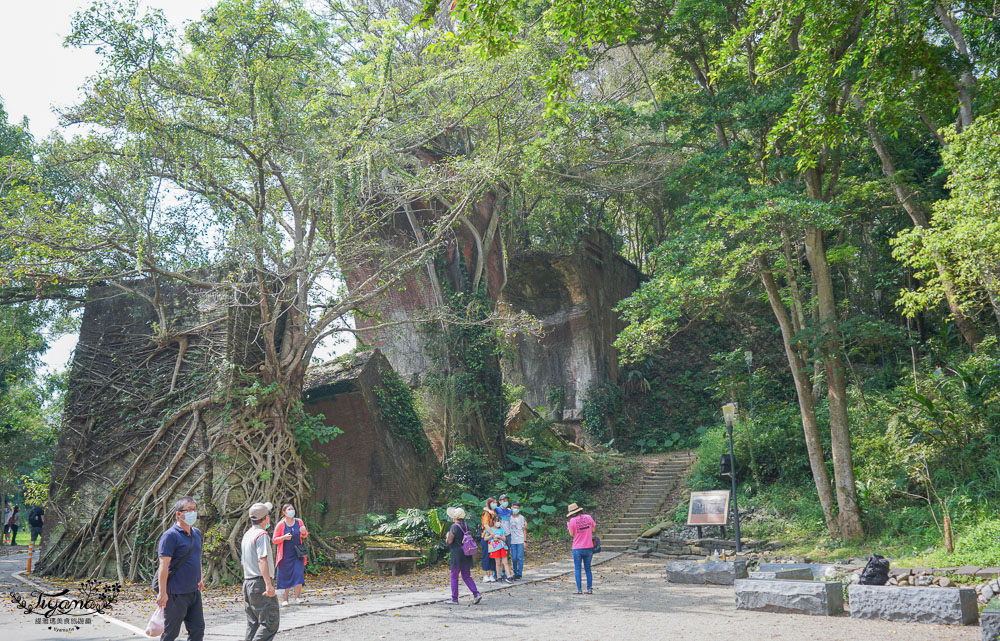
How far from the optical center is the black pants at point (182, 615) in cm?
512

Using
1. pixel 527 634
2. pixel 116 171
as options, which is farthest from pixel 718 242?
pixel 116 171

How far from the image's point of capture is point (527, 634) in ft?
23.0

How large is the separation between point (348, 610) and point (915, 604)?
6435mm

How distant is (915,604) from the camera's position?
7.50m

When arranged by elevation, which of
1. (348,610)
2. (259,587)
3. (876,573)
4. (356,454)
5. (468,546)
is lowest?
(348,610)

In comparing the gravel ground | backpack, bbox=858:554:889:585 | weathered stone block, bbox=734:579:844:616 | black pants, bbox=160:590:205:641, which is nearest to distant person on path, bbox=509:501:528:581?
the gravel ground

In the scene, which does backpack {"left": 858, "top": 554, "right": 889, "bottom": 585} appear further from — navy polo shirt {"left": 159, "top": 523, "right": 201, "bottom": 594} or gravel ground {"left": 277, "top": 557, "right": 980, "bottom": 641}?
navy polo shirt {"left": 159, "top": 523, "right": 201, "bottom": 594}

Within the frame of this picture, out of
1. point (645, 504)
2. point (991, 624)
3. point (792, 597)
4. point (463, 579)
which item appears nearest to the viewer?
point (991, 624)

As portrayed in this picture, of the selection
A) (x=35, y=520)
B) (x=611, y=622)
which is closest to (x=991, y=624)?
(x=611, y=622)

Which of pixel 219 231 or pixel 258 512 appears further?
pixel 219 231

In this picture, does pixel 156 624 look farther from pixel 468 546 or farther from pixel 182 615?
pixel 468 546

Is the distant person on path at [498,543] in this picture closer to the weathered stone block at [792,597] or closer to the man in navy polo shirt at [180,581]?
the weathered stone block at [792,597]

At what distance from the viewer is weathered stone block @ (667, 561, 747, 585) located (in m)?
11.0

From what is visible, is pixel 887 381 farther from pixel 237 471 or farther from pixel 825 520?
pixel 237 471
